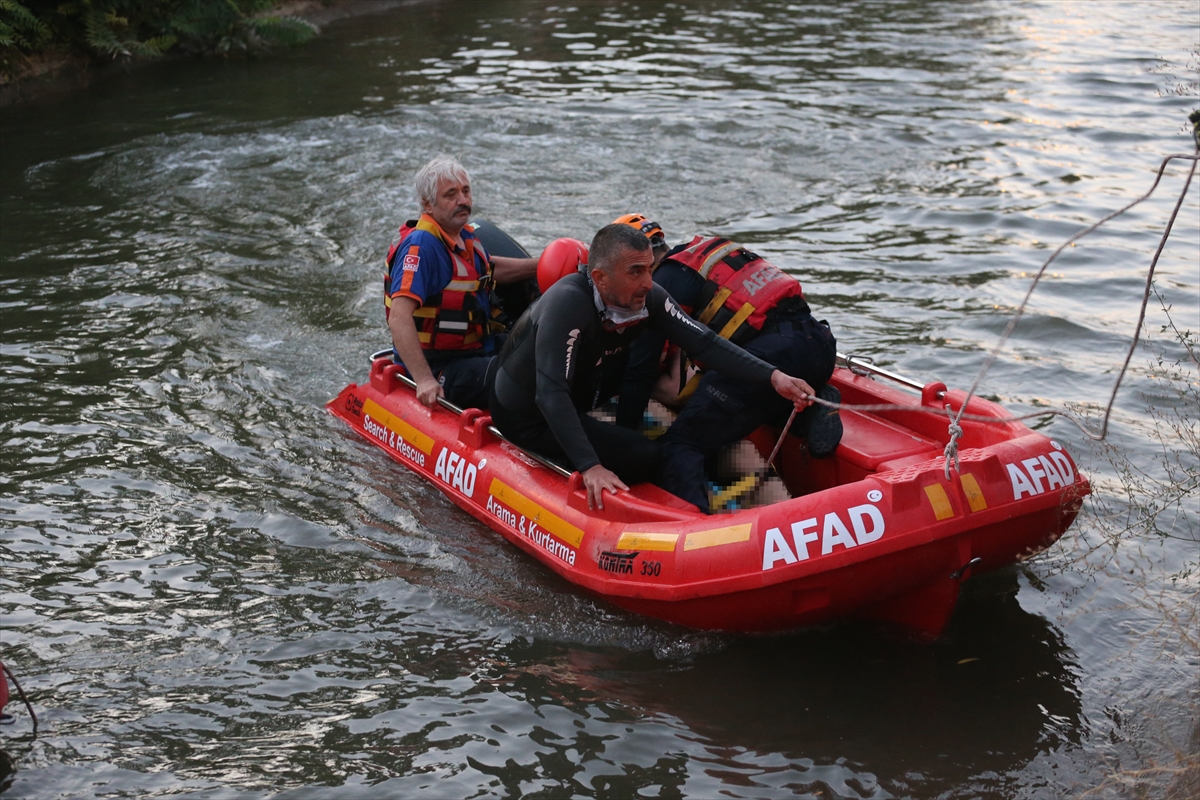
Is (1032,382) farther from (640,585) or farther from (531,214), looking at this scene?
(531,214)

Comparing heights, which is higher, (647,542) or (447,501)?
(647,542)

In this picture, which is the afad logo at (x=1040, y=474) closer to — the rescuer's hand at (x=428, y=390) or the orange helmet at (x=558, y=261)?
the orange helmet at (x=558, y=261)

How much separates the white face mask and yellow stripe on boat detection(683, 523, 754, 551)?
99 cm

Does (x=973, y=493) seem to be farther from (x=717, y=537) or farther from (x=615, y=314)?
(x=615, y=314)

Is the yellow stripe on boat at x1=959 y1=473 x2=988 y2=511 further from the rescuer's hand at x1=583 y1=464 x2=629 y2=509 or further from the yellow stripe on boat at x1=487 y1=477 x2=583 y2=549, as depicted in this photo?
the yellow stripe on boat at x1=487 y1=477 x2=583 y2=549

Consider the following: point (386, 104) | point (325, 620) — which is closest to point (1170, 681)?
point (325, 620)

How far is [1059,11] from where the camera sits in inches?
782

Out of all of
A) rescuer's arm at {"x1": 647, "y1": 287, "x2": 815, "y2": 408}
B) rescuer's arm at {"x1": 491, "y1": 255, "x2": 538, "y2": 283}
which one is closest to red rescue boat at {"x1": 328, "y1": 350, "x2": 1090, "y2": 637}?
rescuer's arm at {"x1": 647, "y1": 287, "x2": 815, "y2": 408}

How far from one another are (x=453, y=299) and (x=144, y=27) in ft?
40.5

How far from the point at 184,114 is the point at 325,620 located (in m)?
10.4

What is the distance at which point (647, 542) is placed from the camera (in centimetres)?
505

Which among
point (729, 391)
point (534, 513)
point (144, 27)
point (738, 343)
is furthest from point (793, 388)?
point (144, 27)

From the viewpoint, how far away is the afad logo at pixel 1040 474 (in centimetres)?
479

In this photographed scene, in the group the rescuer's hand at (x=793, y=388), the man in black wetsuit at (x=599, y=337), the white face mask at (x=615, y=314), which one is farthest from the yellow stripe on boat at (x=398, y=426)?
the rescuer's hand at (x=793, y=388)
